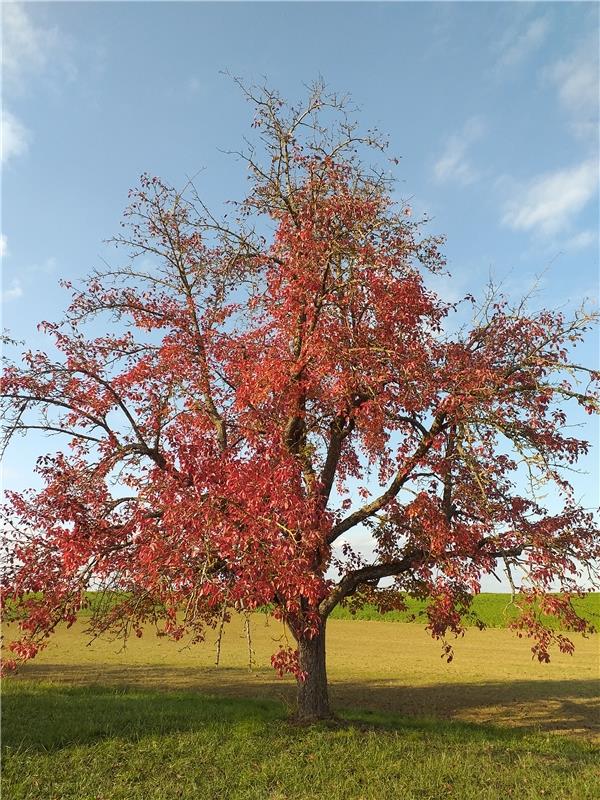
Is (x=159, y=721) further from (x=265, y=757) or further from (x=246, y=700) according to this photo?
(x=246, y=700)

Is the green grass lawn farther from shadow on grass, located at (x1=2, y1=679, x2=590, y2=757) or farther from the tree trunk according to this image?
the tree trunk

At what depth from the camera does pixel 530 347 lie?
14.5 m

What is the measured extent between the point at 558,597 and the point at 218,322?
10.6 m

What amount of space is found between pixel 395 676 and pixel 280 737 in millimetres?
15545

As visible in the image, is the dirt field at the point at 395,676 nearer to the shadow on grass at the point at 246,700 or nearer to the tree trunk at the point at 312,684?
the shadow on grass at the point at 246,700

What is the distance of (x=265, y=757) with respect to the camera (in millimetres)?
11594

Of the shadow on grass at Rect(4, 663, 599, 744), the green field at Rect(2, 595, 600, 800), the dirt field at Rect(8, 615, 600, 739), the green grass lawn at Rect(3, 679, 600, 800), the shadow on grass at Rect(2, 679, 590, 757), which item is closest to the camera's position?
the green grass lawn at Rect(3, 679, 600, 800)

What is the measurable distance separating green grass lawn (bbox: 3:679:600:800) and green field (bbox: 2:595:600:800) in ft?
0.12

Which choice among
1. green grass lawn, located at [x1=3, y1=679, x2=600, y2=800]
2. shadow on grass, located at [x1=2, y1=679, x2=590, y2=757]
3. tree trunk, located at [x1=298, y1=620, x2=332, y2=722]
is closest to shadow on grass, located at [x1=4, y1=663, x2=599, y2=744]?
shadow on grass, located at [x1=2, y1=679, x2=590, y2=757]

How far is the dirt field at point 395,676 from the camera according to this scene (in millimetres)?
19812

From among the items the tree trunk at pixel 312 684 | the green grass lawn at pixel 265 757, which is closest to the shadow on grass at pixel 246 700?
the green grass lawn at pixel 265 757

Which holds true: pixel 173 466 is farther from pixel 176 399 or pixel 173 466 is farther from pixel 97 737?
pixel 97 737

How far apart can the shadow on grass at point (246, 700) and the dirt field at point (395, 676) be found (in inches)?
2.7

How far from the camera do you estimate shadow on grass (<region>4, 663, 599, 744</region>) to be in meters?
15.1
